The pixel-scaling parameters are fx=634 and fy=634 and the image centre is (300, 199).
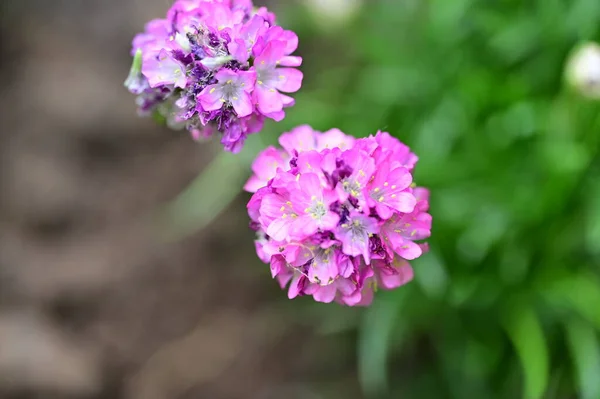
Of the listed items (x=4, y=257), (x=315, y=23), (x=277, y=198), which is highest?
(x=315, y=23)

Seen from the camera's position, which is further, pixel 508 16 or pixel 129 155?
pixel 129 155

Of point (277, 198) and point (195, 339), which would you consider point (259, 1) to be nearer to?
point (195, 339)

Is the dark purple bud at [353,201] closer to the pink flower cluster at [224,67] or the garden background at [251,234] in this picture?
the pink flower cluster at [224,67]

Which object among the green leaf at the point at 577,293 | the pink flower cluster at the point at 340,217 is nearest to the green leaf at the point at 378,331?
the green leaf at the point at 577,293

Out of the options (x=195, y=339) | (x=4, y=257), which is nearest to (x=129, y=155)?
(x=4, y=257)

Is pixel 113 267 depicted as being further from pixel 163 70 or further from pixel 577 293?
pixel 577 293

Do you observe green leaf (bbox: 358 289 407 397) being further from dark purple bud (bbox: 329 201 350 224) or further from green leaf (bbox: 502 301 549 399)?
dark purple bud (bbox: 329 201 350 224)

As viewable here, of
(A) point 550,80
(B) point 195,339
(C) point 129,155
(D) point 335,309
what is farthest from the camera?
(C) point 129,155
